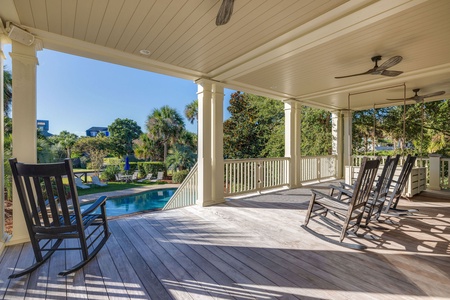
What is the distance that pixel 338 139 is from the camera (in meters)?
7.57

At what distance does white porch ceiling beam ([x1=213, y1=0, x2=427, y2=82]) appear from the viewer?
2.11 meters

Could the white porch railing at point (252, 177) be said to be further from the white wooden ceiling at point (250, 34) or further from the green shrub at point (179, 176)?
the green shrub at point (179, 176)

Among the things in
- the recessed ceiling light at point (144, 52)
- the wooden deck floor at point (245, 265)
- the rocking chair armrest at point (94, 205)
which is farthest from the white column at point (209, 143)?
the rocking chair armrest at point (94, 205)

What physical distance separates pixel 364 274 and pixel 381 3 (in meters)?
2.53

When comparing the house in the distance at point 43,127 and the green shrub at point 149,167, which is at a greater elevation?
the house in the distance at point 43,127

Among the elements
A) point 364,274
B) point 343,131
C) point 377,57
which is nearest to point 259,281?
point 364,274

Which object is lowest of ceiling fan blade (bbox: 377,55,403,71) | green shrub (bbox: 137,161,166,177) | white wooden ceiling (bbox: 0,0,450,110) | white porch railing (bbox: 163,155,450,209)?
green shrub (bbox: 137,161,166,177)

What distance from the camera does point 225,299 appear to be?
1590mm

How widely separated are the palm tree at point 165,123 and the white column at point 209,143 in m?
11.1

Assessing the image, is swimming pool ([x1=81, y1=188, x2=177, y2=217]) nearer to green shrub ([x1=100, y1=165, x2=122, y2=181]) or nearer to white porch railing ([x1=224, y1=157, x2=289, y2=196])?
green shrub ([x1=100, y1=165, x2=122, y2=181])

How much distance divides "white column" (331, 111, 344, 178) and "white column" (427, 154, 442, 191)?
2399mm

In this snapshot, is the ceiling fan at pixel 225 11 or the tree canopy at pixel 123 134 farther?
the tree canopy at pixel 123 134

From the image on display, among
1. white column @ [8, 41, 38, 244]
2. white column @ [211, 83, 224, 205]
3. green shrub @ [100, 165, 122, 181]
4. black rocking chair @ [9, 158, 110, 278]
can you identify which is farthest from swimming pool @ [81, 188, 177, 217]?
black rocking chair @ [9, 158, 110, 278]

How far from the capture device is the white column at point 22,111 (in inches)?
99.2
